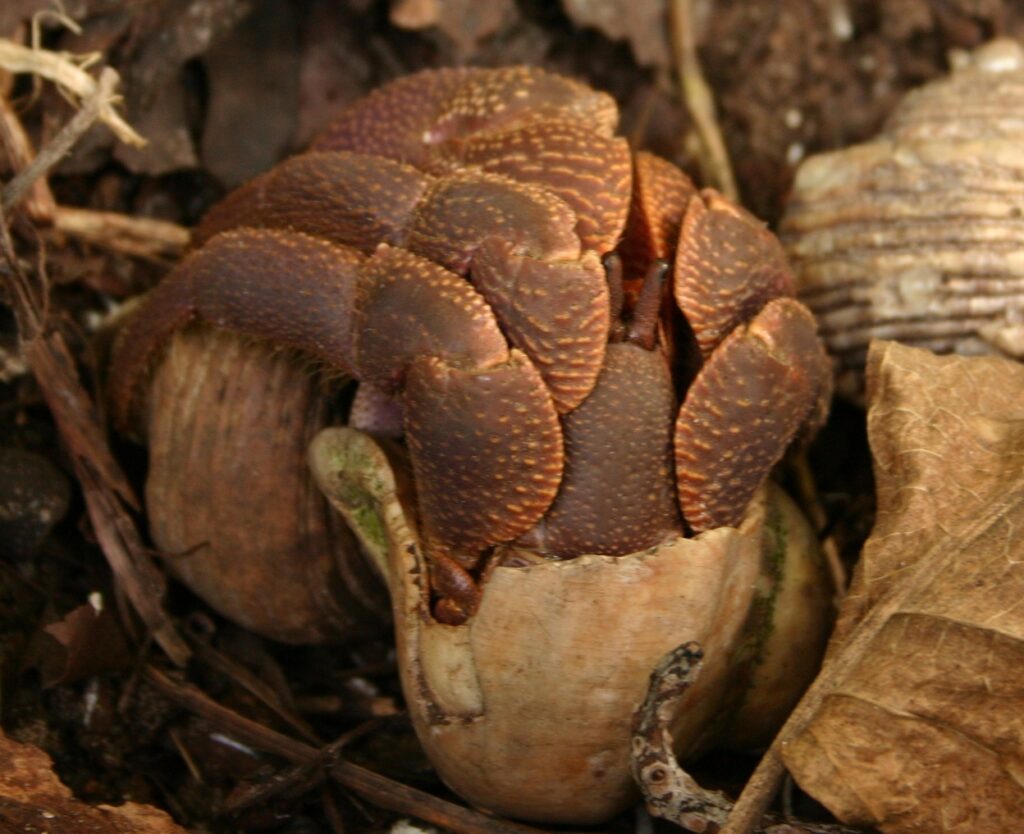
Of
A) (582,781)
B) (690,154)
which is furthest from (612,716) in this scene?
(690,154)

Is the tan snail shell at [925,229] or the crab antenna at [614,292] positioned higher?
the crab antenna at [614,292]

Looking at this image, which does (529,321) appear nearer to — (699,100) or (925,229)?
(925,229)

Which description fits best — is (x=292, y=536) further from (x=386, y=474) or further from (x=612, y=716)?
(x=612, y=716)

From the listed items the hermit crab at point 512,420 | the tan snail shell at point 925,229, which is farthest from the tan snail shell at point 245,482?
the tan snail shell at point 925,229

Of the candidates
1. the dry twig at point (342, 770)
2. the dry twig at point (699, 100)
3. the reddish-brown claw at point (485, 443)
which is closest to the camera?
the reddish-brown claw at point (485, 443)

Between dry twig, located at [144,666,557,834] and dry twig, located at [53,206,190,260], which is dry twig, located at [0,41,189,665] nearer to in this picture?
dry twig, located at [144,666,557,834]

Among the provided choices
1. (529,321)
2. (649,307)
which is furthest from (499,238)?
(649,307)

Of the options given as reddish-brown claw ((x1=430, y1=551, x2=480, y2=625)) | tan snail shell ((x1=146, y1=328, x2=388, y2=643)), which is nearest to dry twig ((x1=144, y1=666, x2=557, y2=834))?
tan snail shell ((x1=146, y1=328, x2=388, y2=643))

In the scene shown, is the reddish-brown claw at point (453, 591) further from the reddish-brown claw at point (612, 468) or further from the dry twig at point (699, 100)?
the dry twig at point (699, 100)
